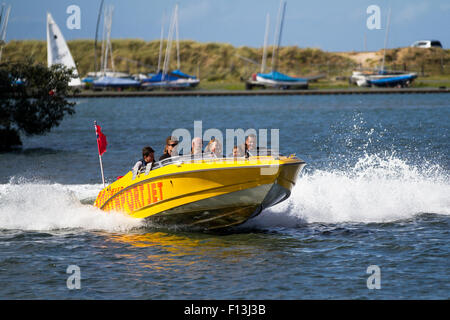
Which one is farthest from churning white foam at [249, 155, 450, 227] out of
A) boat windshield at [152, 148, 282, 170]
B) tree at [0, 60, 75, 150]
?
tree at [0, 60, 75, 150]

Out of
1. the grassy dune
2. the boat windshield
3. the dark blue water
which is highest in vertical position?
the grassy dune

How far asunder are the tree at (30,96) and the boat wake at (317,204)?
591 inches

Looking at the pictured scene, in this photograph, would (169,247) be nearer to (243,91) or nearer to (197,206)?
(197,206)

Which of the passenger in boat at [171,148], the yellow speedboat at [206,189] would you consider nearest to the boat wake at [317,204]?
the yellow speedboat at [206,189]

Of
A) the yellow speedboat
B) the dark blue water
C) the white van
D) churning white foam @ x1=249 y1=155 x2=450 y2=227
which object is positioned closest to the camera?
the dark blue water

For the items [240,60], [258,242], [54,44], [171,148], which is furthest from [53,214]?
[240,60]

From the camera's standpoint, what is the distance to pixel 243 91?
9331 centimetres

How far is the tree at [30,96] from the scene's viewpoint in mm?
35656

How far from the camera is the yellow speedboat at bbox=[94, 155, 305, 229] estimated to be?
575 inches

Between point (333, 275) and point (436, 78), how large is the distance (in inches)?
3694

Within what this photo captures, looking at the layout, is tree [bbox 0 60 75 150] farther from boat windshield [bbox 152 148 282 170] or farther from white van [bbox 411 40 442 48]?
white van [bbox 411 40 442 48]

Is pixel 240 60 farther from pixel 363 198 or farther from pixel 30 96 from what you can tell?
pixel 363 198

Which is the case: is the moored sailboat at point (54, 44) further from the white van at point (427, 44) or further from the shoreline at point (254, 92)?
the white van at point (427, 44)

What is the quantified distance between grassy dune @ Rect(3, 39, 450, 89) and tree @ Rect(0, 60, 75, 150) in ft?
212
